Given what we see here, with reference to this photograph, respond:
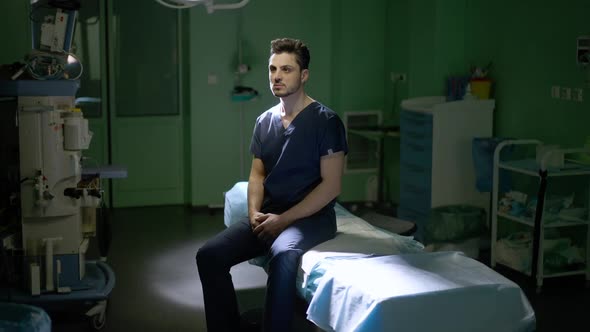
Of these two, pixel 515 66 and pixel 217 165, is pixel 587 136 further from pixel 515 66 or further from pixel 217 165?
pixel 217 165

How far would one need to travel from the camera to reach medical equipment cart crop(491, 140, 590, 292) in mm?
4459

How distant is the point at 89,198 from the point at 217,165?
2.56m

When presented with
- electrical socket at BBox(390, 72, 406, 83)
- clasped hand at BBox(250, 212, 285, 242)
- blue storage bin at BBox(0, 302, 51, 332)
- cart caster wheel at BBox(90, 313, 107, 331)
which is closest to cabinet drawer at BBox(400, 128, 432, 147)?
electrical socket at BBox(390, 72, 406, 83)

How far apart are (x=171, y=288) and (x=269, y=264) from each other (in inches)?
56.5

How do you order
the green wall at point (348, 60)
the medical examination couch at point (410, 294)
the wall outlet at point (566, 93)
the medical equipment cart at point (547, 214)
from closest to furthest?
the medical examination couch at point (410, 294) → the medical equipment cart at point (547, 214) → the wall outlet at point (566, 93) → the green wall at point (348, 60)

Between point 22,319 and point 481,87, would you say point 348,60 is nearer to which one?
point 481,87

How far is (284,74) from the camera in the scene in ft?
11.6

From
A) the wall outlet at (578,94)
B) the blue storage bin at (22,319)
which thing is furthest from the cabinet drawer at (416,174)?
the blue storage bin at (22,319)

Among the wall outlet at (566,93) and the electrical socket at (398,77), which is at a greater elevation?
the electrical socket at (398,77)

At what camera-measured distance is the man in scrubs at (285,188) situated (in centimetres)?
338

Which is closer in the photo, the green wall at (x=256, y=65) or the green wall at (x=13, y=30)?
the green wall at (x=13, y=30)

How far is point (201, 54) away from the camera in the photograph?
6.23 metres

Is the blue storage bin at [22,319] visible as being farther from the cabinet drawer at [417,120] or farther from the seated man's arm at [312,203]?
the cabinet drawer at [417,120]

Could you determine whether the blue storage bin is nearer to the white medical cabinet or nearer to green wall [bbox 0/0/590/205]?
the white medical cabinet
